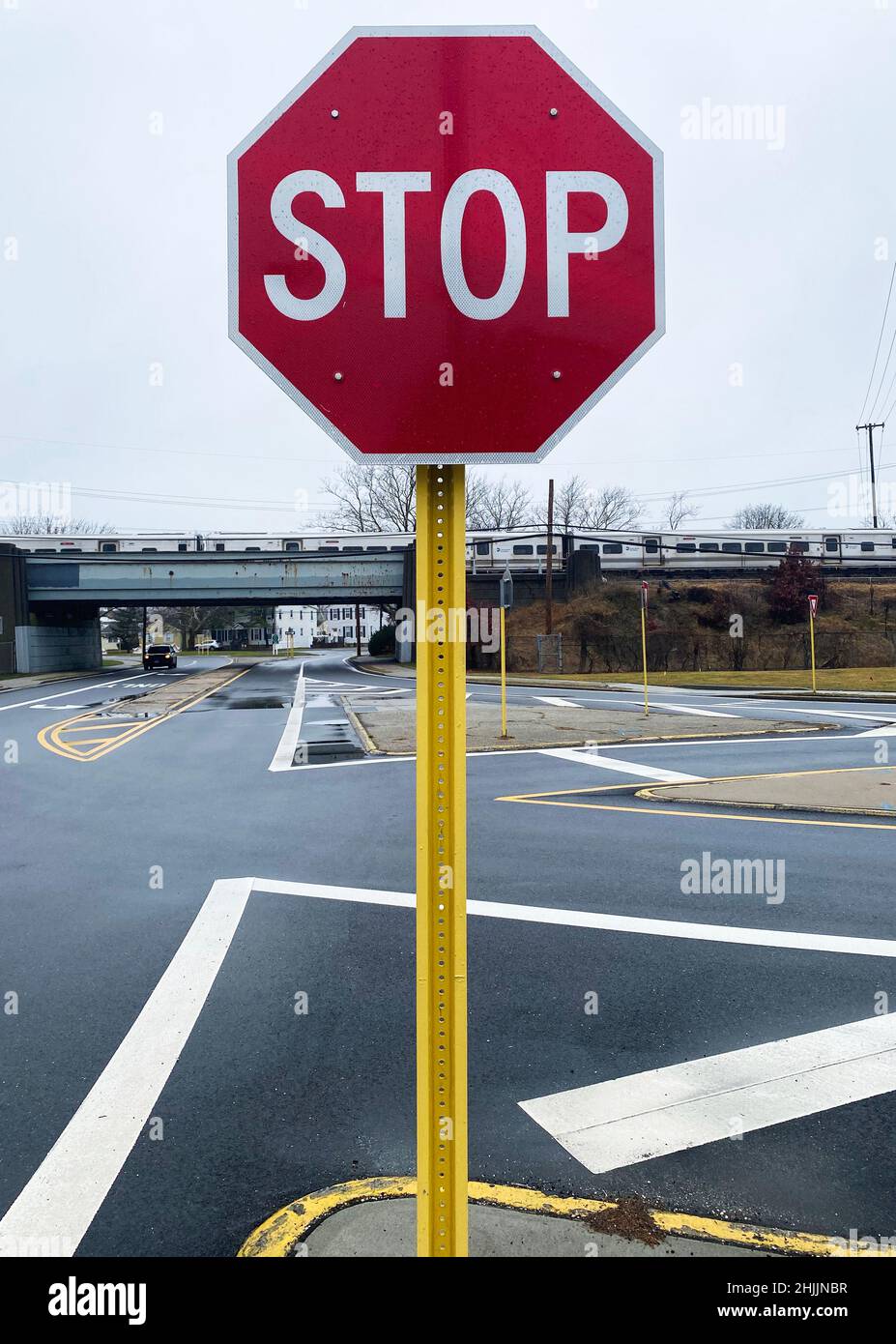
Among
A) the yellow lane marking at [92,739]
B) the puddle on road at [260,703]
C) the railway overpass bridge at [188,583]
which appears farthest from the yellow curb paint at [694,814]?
the railway overpass bridge at [188,583]

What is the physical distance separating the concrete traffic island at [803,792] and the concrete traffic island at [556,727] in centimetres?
399

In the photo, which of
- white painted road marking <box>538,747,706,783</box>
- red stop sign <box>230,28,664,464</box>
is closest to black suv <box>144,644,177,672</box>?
white painted road marking <box>538,747,706,783</box>

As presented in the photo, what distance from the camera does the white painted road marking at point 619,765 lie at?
11.4 meters

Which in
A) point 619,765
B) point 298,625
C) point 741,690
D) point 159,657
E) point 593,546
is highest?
point 593,546

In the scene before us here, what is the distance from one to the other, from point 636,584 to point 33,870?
43.3 m

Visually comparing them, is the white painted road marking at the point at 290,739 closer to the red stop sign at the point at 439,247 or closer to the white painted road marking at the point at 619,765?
the white painted road marking at the point at 619,765

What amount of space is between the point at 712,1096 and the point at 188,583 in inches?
1758

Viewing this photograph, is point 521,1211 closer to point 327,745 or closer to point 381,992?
point 381,992

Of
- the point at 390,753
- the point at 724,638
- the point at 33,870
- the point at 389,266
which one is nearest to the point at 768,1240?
the point at 389,266

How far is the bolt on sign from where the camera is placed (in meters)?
1.93

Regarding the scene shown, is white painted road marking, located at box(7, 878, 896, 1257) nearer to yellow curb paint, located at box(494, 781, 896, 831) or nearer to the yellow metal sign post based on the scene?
the yellow metal sign post

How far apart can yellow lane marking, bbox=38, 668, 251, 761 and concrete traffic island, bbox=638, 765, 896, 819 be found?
9.71m

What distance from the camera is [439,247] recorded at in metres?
1.93

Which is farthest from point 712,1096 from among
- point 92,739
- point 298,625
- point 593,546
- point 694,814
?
point 298,625
